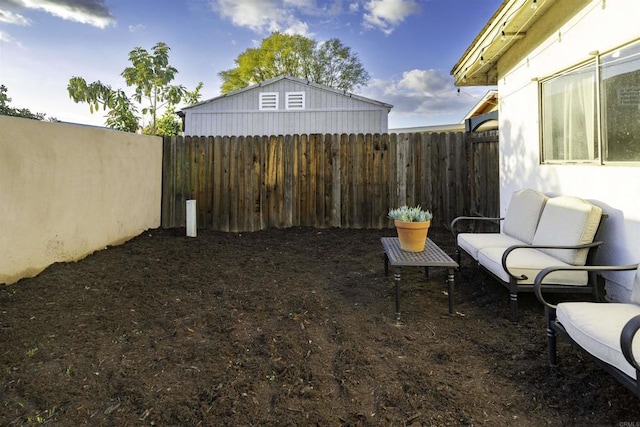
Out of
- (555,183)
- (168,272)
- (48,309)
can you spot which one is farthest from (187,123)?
(555,183)

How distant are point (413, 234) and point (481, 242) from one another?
994mm

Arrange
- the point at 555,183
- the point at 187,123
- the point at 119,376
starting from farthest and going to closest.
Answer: the point at 187,123
the point at 555,183
the point at 119,376

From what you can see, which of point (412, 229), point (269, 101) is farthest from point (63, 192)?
point (269, 101)

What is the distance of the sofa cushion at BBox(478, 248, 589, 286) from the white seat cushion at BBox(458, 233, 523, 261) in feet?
1.18

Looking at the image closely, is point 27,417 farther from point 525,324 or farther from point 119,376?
point 525,324

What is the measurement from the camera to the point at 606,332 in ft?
5.22

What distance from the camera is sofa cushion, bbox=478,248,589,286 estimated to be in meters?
2.68

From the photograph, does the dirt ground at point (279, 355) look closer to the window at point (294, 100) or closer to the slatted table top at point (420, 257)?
the slatted table top at point (420, 257)

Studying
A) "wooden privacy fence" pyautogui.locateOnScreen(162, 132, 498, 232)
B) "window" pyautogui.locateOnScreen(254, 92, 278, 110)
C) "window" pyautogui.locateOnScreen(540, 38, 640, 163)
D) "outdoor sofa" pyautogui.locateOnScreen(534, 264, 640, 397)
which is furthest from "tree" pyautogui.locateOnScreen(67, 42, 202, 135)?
"outdoor sofa" pyautogui.locateOnScreen(534, 264, 640, 397)

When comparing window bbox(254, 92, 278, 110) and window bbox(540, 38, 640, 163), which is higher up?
window bbox(254, 92, 278, 110)

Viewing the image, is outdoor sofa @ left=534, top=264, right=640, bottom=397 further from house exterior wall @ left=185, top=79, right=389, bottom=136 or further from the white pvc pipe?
house exterior wall @ left=185, top=79, right=389, bottom=136

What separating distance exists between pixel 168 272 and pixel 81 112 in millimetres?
13252

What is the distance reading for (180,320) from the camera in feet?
9.07

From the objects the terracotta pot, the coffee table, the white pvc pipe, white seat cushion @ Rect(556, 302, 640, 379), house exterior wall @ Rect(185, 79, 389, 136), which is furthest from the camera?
house exterior wall @ Rect(185, 79, 389, 136)
